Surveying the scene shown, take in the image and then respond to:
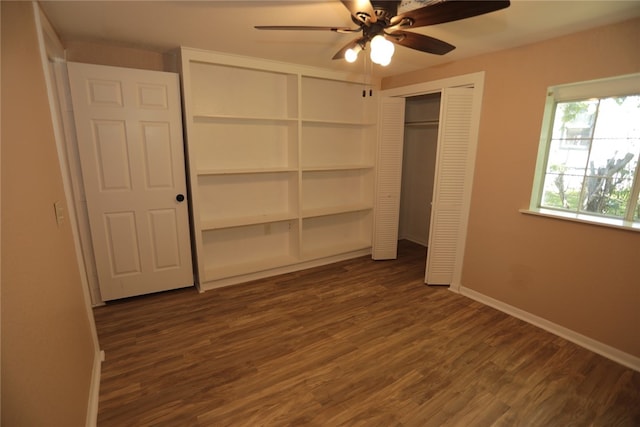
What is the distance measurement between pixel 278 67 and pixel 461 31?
1.81 metres

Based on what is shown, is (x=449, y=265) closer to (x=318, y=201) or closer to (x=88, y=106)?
(x=318, y=201)

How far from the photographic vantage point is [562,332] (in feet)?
8.44

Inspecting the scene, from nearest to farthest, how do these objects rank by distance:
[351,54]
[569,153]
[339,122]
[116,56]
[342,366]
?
1. [351,54]
2. [342,366]
3. [569,153]
4. [116,56]
5. [339,122]

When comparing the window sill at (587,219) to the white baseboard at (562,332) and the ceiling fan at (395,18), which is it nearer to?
the white baseboard at (562,332)

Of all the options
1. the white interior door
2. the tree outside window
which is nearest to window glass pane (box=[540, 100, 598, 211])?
the tree outside window

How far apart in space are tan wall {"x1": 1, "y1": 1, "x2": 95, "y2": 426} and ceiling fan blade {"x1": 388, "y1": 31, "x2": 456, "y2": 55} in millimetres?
1866

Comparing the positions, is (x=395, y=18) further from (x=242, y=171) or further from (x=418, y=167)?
(x=418, y=167)

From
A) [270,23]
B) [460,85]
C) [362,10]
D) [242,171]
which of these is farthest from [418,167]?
[362,10]

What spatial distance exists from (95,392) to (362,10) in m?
2.69

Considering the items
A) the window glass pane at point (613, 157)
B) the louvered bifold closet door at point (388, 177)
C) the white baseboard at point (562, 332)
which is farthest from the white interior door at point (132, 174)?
the window glass pane at point (613, 157)

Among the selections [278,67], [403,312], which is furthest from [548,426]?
[278,67]

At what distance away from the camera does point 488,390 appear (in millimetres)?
1995

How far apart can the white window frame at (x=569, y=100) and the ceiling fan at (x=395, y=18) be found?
4.38ft

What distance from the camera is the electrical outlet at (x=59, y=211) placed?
1.61 meters
